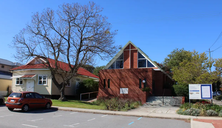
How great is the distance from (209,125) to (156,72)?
1660 centimetres

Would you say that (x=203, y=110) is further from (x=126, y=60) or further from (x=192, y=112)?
(x=126, y=60)

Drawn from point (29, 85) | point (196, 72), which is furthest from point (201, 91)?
point (29, 85)

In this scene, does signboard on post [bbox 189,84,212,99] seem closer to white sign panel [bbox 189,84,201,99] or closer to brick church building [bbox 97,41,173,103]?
white sign panel [bbox 189,84,201,99]

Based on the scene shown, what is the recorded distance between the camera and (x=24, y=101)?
47.2 ft

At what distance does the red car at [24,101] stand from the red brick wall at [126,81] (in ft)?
33.6

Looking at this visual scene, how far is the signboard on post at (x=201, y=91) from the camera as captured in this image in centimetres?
1480

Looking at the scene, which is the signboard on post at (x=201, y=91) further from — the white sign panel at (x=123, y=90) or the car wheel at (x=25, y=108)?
the car wheel at (x=25, y=108)

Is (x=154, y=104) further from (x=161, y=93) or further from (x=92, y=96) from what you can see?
(x=92, y=96)

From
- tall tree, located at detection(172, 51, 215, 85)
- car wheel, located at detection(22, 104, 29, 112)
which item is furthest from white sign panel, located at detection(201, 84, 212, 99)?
car wheel, located at detection(22, 104, 29, 112)

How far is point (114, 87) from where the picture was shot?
963 inches

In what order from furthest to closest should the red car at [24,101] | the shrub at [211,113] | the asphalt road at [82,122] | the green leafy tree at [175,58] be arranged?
the green leafy tree at [175,58] → the red car at [24,101] → the shrub at [211,113] → the asphalt road at [82,122]

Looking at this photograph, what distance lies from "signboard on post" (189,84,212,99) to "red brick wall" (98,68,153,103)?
7.03 meters

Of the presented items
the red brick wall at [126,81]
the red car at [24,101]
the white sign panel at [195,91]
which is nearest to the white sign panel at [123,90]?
the red brick wall at [126,81]

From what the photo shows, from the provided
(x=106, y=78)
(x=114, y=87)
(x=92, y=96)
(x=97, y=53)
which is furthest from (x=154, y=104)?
(x=92, y=96)
